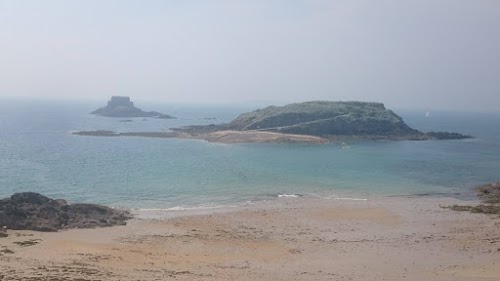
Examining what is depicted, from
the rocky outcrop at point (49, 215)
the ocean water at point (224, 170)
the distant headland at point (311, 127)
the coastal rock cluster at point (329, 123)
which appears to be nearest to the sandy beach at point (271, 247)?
the rocky outcrop at point (49, 215)

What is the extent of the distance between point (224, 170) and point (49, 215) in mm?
27391

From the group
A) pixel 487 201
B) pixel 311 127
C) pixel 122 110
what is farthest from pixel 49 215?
pixel 122 110

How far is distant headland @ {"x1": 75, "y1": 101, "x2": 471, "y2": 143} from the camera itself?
321ft

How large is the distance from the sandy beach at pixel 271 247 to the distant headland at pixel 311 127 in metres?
58.5

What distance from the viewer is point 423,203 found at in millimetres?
41812

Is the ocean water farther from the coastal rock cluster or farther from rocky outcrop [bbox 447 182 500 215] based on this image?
the coastal rock cluster

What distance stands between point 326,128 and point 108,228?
3018 inches

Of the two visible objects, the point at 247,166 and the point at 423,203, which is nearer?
the point at 423,203

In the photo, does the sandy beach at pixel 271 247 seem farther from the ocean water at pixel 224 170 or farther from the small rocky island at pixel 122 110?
the small rocky island at pixel 122 110

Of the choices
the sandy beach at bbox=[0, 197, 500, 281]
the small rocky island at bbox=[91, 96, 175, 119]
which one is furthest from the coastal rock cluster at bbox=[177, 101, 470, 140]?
the small rocky island at bbox=[91, 96, 175, 119]

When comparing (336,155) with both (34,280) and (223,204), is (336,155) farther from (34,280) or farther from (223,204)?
(34,280)

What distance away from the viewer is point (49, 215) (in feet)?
105

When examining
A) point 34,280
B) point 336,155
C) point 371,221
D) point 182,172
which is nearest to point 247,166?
point 182,172

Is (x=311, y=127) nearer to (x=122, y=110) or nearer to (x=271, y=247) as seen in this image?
(x=271, y=247)
